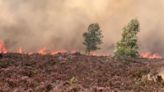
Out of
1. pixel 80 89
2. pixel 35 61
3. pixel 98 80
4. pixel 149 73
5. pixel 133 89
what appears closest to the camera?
pixel 80 89

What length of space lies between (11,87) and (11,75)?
342 cm

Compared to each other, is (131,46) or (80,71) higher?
(131,46)

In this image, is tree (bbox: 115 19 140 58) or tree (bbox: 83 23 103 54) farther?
tree (bbox: 83 23 103 54)

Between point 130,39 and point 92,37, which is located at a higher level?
point 92,37

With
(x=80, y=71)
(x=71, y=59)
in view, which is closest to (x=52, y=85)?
(x=80, y=71)

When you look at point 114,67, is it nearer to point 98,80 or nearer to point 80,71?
→ point 80,71

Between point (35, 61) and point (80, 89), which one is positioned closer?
point (80, 89)

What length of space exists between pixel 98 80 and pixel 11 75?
528cm

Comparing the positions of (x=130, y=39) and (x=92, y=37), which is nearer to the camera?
(x=130, y=39)

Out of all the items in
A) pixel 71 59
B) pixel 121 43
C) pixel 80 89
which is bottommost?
pixel 80 89

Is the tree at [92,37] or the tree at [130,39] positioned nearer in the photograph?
the tree at [130,39]

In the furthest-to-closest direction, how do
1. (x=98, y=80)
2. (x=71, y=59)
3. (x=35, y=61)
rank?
(x=71, y=59) < (x=35, y=61) < (x=98, y=80)

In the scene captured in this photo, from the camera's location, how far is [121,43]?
80.9 metres

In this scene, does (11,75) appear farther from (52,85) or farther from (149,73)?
(149,73)
